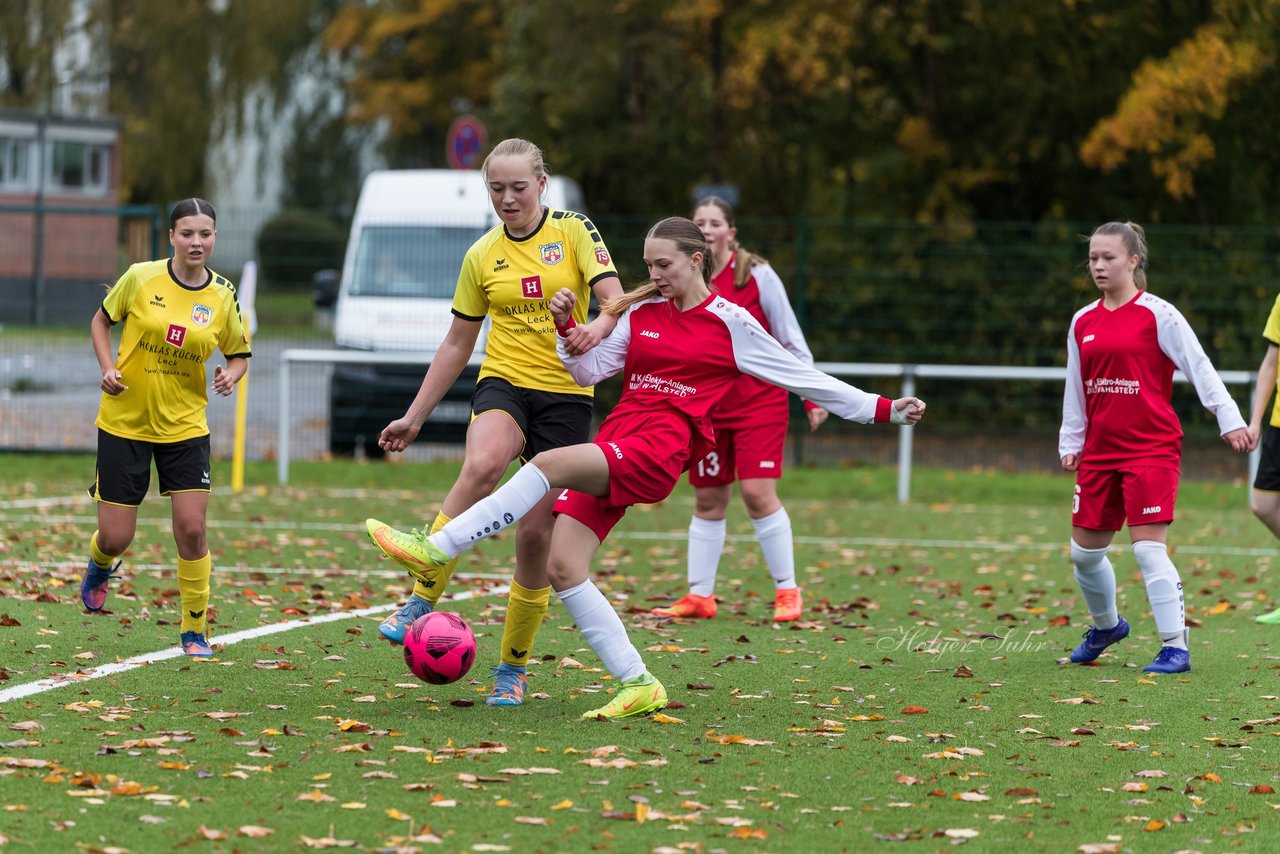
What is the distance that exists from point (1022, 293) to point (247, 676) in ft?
42.5

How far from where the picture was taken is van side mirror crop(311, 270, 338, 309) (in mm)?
17750

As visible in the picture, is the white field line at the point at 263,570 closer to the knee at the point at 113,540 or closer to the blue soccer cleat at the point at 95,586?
the blue soccer cleat at the point at 95,586

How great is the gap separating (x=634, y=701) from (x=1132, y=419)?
2.72m

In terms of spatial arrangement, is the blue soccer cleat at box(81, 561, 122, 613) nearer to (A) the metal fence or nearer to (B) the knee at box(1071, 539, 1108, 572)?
(B) the knee at box(1071, 539, 1108, 572)

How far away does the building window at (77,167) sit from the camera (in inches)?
1684

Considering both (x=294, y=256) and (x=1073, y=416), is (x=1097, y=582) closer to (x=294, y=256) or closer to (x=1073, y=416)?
(x=1073, y=416)

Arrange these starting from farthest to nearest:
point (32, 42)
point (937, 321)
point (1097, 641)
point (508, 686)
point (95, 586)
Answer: point (32, 42) < point (937, 321) < point (95, 586) < point (1097, 641) < point (508, 686)

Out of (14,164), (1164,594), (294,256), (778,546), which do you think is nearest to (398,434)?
(778,546)

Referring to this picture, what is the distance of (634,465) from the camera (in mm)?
6410

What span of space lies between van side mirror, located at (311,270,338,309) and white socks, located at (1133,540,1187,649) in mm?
11326

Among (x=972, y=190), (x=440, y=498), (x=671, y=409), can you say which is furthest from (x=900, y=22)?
(x=671, y=409)

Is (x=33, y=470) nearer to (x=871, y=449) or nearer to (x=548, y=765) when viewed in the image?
(x=871, y=449)

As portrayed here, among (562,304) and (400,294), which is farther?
(400,294)

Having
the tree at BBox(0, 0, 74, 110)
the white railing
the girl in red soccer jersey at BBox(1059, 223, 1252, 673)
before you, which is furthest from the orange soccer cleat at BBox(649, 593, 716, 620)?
the tree at BBox(0, 0, 74, 110)
